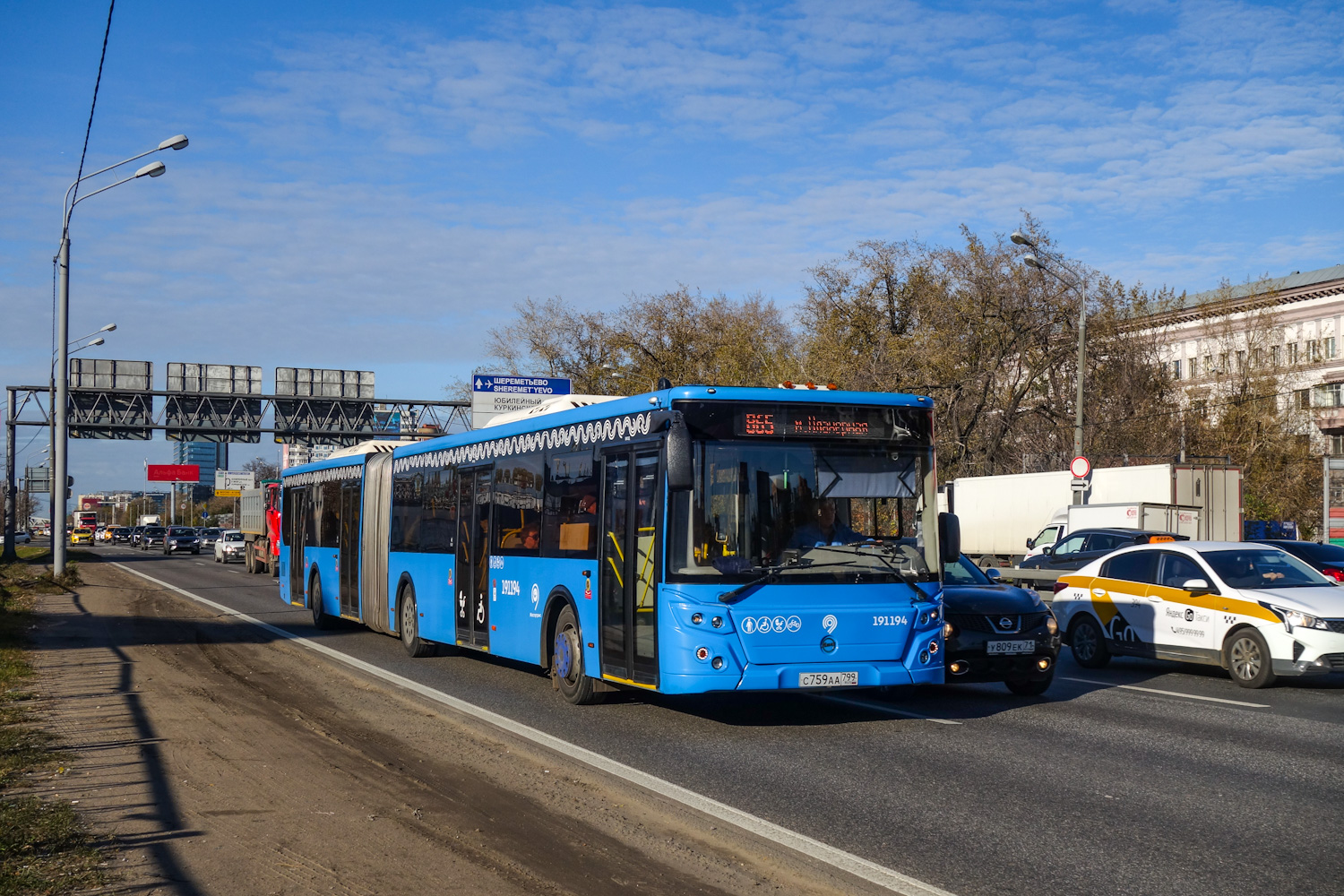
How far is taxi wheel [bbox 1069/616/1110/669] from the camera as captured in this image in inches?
617

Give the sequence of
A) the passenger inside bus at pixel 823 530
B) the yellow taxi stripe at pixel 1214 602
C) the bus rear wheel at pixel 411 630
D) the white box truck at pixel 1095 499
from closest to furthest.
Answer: the passenger inside bus at pixel 823 530, the yellow taxi stripe at pixel 1214 602, the bus rear wheel at pixel 411 630, the white box truck at pixel 1095 499

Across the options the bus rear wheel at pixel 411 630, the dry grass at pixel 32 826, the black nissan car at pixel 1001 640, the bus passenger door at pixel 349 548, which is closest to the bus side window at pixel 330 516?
the bus passenger door at pixel 349 548

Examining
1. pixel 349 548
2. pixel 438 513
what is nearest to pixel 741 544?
pixel 438 513

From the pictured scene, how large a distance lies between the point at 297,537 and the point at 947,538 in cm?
1589

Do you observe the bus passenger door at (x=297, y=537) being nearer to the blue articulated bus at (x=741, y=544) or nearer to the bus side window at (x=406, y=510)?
the bus side window at (x=406, y=510)

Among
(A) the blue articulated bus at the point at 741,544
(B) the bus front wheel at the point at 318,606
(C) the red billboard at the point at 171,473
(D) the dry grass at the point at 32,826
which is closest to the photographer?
(D) the dry grass at the point at 32,826

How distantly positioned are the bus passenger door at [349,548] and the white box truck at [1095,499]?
11.6 meters

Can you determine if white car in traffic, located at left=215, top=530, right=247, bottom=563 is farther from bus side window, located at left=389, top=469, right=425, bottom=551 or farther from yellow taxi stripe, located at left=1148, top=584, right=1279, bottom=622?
yellow taxi stripe, located at left=1148, top=584, right=1279, bottom=622

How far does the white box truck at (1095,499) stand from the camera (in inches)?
1147

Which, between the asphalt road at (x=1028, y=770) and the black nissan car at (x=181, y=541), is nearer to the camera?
the asphalt road at (x=1028, y=770)

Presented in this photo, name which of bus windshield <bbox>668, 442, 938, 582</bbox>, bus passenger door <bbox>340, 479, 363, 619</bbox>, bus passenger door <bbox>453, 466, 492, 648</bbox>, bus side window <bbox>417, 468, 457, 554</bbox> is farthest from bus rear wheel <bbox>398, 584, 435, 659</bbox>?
bus windshield <bbox>668, 442, 938, 582</bbox>

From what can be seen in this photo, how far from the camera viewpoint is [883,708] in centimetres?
1193

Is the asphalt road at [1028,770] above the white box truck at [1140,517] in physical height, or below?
below

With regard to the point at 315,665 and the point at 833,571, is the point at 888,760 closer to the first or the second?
the point at 833,571
